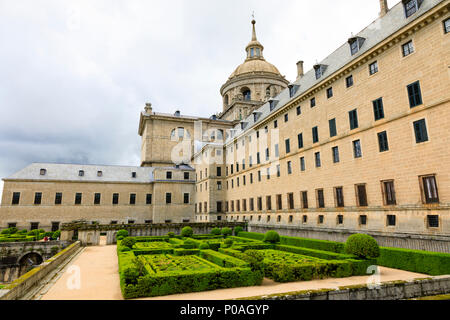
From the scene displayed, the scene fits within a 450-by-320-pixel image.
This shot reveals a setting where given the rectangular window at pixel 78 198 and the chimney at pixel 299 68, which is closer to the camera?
the chimney at pixel 299 68

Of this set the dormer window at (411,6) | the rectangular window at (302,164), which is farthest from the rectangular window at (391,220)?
the dormer window at (411,6)

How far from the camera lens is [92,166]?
4875 cm

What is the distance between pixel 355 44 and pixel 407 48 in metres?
5.77

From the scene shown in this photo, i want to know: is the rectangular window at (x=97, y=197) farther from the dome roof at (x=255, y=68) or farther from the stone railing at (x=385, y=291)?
the stone railing at (x=385, y=291)

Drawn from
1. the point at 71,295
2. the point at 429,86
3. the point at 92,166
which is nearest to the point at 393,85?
the point at 429,86

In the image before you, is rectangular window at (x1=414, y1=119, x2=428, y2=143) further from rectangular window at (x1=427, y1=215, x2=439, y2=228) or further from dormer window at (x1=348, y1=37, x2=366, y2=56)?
dormer window at (x1=348, y1=37, x2=366, y2=56)

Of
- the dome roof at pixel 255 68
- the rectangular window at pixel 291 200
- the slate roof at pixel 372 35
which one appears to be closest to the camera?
the slate roof at pixel 372 35

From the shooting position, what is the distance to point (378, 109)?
20.0m

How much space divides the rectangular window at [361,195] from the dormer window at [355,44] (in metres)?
11.4

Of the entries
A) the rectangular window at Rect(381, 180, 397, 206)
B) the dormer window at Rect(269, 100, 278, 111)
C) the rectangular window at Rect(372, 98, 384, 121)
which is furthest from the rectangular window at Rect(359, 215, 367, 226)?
the dormer window at Rect(269, 100, 278, 111)

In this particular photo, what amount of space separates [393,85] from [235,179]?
28.2m

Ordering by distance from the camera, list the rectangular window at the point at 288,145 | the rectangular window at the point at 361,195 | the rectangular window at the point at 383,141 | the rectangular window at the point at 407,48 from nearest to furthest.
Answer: the rectangular window at the point at 407,48
the rectangular window at the point at 383,141
the rectangular window at the point at 361,195
the rectangular window at the point at 288,145

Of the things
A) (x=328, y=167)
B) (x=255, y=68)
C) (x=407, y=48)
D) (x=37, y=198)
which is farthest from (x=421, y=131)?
(x=255, y=68)

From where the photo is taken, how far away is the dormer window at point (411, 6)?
59.4 feet
